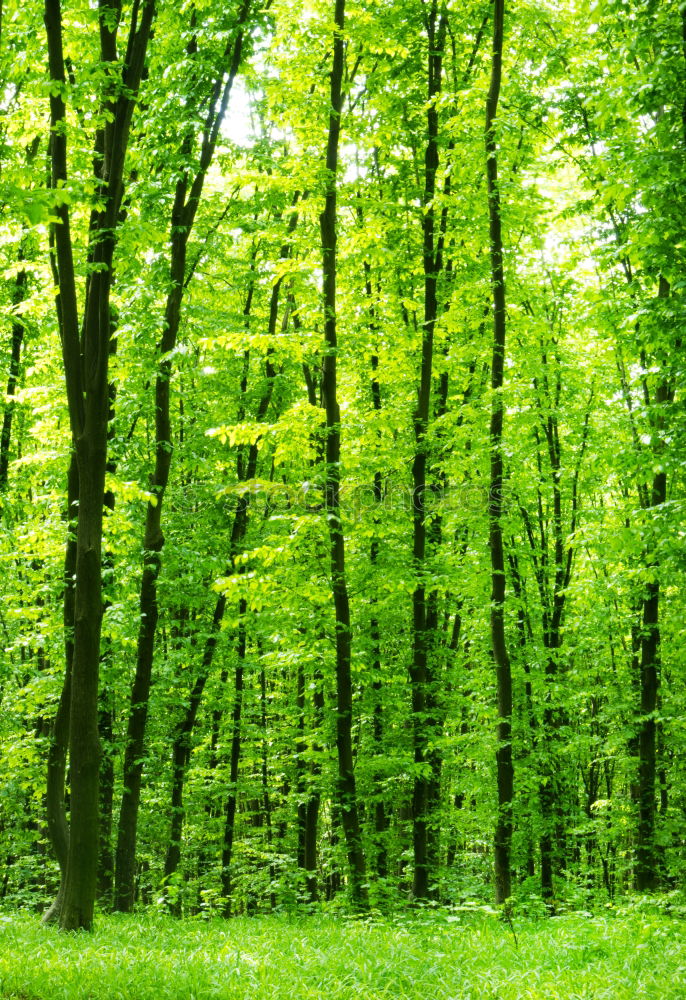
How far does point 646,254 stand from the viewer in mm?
8180

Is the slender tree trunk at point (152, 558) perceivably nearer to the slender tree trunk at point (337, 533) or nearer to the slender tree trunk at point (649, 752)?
the slender tree trunk at point (337, 533)

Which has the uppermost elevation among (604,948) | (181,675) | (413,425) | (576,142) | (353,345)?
(576,142)

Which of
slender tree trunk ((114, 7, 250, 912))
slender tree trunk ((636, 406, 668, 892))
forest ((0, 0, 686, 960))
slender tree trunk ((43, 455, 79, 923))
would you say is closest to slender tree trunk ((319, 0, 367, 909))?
forest ((0, 0, 686, 960))

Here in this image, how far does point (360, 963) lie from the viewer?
19.9 ft

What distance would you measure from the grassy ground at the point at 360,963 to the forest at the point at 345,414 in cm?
63

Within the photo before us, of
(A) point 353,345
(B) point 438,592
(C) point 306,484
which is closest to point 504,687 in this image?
(B) point 438,592

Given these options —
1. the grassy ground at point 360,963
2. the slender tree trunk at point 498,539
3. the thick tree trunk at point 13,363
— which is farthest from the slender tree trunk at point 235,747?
the grassy ground at point 360,963

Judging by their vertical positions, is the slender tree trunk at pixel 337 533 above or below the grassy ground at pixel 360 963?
above

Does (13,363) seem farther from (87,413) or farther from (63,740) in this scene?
(63,740)

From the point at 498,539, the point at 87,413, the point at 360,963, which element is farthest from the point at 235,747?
the point at 360,963

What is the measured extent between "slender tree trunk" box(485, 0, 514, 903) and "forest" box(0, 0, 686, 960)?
6cm

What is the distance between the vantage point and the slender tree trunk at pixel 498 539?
10.9 meters

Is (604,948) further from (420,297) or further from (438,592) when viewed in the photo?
(420,297)

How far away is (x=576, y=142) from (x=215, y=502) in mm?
8893
